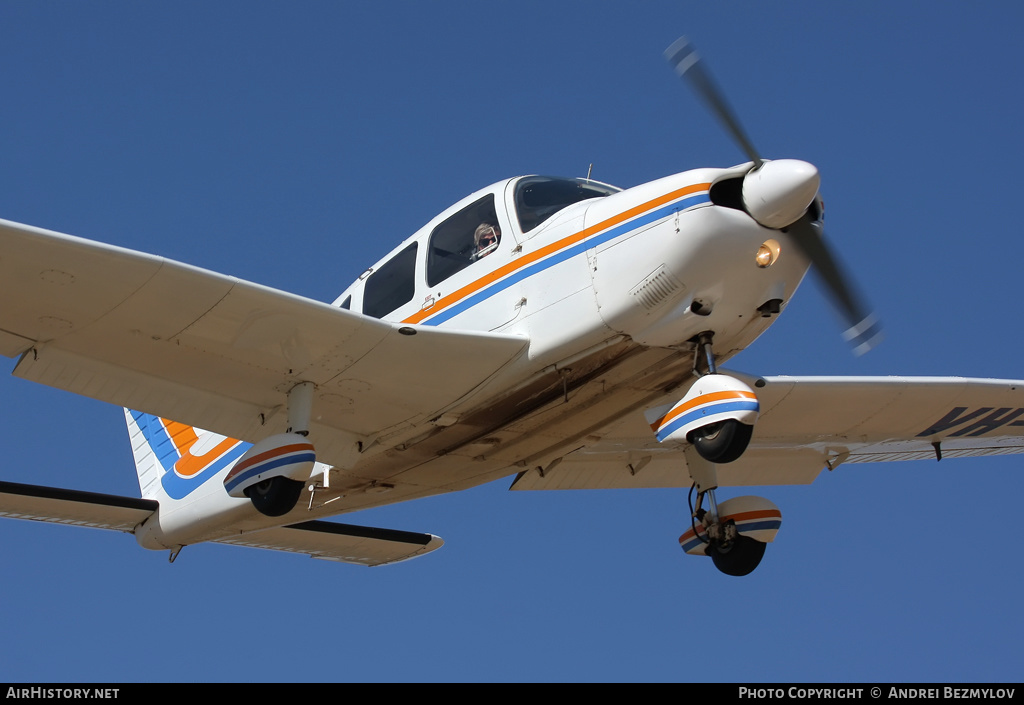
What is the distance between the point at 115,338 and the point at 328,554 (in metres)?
5.77

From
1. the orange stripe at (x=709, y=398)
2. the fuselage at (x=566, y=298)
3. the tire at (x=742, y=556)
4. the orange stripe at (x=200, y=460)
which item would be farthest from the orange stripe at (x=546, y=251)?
the orange stripe at (x=200, y=460)

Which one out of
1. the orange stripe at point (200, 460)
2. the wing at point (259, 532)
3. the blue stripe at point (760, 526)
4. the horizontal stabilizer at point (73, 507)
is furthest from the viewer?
the orange stripe at point (200, 460)

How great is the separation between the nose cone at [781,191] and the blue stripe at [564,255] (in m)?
0.40

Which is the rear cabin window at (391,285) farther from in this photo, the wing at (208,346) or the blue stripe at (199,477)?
the blue stripe at (199,477)

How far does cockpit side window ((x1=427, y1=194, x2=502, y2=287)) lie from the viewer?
1166 centimetres

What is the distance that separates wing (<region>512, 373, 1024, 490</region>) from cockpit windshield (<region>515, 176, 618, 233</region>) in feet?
7.89

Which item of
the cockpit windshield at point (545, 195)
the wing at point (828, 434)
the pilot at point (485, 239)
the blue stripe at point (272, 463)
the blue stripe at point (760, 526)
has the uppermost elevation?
the cockpit windshield at point (545, 195)

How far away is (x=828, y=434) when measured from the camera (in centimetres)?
1428

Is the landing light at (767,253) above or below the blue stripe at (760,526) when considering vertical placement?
above

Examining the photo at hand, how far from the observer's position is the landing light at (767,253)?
1024 cm

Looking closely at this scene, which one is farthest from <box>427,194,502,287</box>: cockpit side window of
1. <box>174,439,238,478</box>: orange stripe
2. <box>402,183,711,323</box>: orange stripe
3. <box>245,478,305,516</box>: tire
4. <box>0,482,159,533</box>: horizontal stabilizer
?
<box>0,482,159,533</box>: horizontal stabilizer

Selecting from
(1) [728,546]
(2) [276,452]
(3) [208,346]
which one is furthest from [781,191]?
(3) [208,346]

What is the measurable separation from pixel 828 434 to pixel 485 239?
5.14 metres
